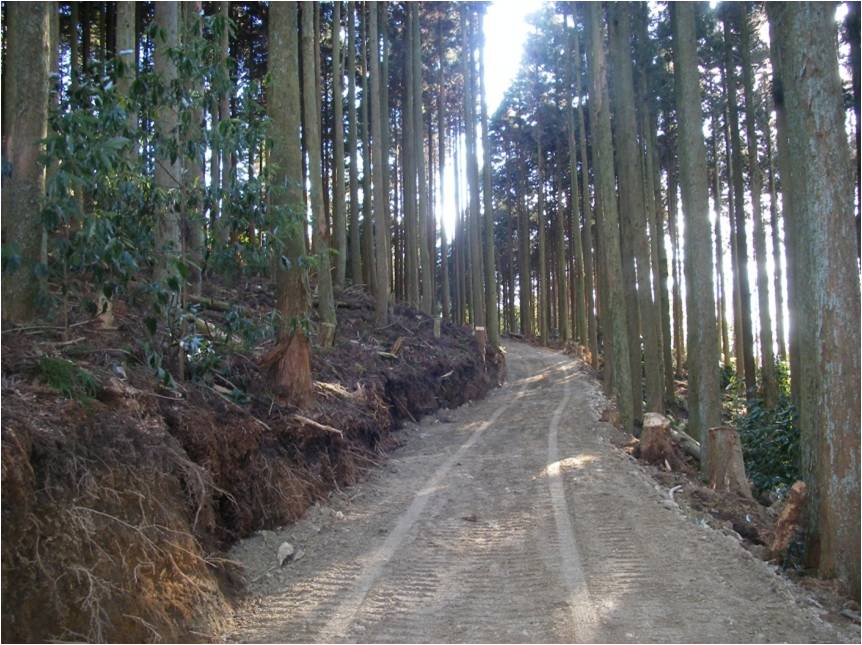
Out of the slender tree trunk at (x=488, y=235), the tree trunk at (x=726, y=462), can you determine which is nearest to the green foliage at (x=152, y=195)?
the tree trunk at (x=726, y=462)

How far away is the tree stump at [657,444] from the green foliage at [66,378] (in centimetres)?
955

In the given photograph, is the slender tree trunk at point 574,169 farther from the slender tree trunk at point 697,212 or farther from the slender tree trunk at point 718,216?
the slender tree trunk at point 697,212

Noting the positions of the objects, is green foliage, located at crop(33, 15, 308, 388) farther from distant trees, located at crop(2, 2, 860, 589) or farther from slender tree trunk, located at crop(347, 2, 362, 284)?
slender tree trunk, located at crop(347, 2, 362, 284)

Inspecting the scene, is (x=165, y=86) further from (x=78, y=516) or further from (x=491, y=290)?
(x=491, y=290)

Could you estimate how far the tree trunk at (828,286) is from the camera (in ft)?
19.5

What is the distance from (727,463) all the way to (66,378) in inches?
372

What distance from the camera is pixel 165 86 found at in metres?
7.16

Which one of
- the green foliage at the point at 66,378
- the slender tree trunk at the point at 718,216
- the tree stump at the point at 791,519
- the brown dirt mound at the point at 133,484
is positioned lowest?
the tree stump at the point at 791,519

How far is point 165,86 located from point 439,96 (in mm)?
24621

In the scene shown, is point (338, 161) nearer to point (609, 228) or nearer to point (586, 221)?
point (609, 228)

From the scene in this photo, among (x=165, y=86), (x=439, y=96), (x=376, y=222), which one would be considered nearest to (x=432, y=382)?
(x=376, y=222)

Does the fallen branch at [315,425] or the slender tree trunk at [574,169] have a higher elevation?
the slender tree trunk at [574,169]

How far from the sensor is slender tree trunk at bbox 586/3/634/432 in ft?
50.6

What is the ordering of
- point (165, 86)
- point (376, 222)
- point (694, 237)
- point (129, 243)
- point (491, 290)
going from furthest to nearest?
1. point (491, 290)
2. point (376, 222)
3. point (694, 237)
4. point (165, 86)
5. point (129, 243)
